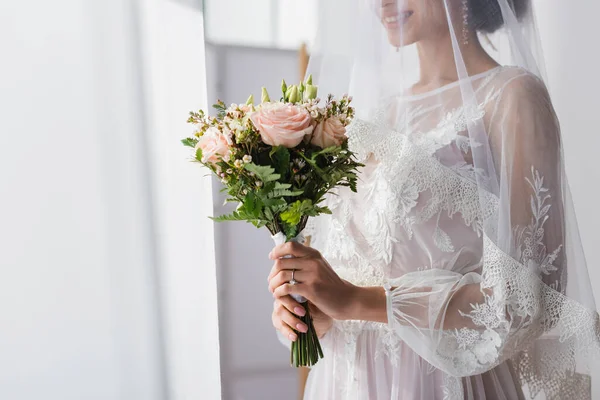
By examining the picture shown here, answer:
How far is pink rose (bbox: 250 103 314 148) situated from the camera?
3.54 ft

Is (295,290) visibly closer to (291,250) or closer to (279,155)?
(291,250)

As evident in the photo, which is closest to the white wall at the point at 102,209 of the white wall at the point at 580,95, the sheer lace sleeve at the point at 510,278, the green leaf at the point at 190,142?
the green leaf at the point at 190,142

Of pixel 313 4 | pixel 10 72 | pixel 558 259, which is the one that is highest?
pixel 313 4

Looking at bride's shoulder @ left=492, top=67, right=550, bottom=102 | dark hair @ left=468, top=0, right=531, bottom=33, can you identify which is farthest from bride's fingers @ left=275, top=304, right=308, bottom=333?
dark hair @ left=468, top=0, right=531, bottom=33

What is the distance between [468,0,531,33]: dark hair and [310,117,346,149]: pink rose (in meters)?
0.42

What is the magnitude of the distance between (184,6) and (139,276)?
0.98 metres

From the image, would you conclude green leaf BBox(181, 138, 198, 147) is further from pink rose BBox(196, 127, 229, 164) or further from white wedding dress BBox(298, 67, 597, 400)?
white wedding dress BBox(298, 67, 597, 400)

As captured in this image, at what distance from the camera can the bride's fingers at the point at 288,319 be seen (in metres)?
1.23

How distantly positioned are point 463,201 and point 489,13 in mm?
428

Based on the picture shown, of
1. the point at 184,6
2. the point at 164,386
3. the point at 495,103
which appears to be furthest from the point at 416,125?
the point at 164,386

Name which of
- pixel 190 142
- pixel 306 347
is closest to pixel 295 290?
pixel 306 347

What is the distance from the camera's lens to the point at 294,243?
121 cm

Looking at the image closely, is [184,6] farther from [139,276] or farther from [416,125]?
[416,125]

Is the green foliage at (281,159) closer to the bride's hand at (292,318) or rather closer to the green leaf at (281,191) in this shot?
the green leaf at (281,191)
